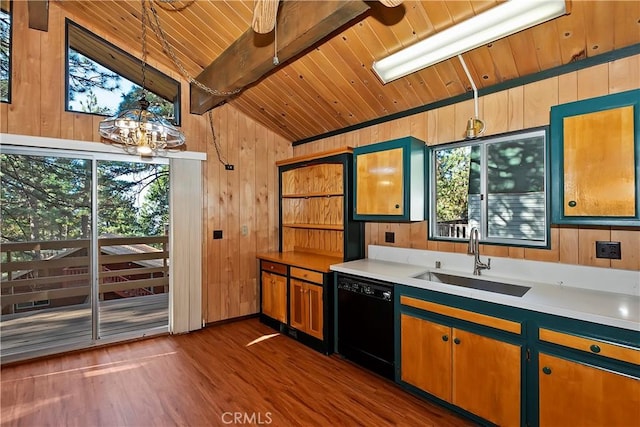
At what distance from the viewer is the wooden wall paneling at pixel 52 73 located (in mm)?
3080

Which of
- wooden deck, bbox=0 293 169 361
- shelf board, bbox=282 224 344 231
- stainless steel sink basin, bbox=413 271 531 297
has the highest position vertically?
shelf board, bbox=282 224 344 231

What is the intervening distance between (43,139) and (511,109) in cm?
427

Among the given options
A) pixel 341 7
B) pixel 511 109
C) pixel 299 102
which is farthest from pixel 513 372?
pixel 299 102

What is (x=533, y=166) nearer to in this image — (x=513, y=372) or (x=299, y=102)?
(x=513, y=372)

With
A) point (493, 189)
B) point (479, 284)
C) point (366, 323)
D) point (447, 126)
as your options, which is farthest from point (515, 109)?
point (366, 323)

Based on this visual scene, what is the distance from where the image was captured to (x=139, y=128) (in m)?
2.23

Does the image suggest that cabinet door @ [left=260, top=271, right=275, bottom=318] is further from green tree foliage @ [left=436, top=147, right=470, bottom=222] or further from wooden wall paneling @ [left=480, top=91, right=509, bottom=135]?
wooden wall paneling @ [left=480, top=91, right=509, bottom=135]

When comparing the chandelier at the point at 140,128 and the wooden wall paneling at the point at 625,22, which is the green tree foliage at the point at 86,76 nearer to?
the chandelier at the point at 140,128

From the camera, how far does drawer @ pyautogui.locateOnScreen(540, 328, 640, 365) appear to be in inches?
59.7

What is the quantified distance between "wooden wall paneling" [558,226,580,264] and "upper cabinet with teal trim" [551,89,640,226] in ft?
1.19

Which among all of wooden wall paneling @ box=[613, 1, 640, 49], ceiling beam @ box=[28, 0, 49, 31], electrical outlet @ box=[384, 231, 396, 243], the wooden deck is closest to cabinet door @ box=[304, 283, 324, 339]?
electrical outlet @ box=[384, 231, 396, 243]

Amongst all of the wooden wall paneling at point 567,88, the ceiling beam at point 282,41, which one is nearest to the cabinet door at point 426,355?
the wooden wall paneling at point 567,88

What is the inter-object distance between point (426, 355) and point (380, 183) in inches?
60.7

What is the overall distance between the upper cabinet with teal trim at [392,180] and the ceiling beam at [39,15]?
3259 mm
